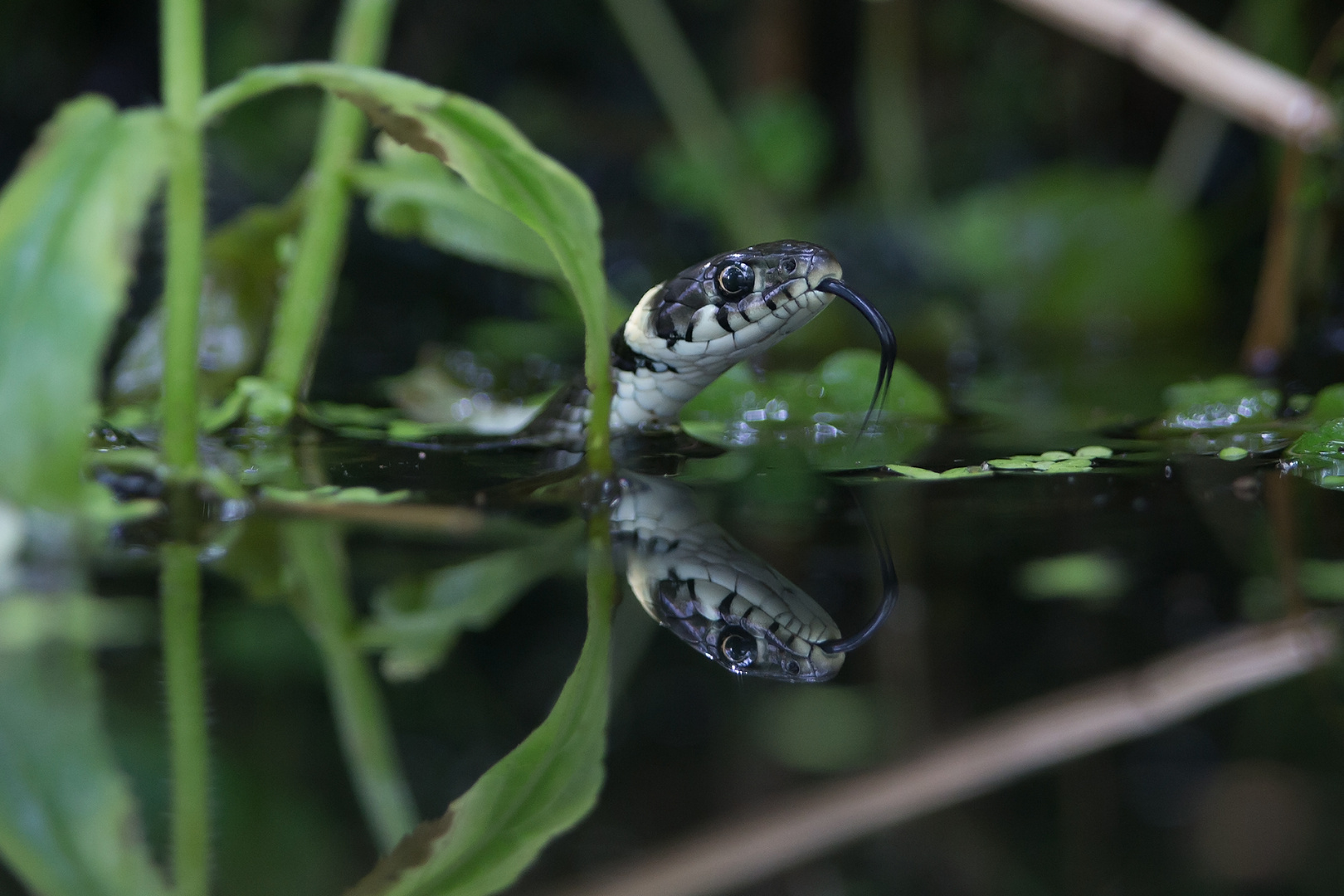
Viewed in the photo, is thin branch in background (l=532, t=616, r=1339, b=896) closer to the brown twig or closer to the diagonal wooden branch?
the brown twig

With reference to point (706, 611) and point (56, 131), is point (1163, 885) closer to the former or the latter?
A: point (706, 611)

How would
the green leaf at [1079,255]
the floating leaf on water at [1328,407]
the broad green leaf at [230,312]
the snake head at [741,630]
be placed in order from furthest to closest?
the green leaf at [1079,255]
the broad green leaf at [230,312]
the floating leaf on water at [1328,407]
the snake head at [741,630]

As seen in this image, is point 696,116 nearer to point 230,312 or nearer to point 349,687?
point 230,312

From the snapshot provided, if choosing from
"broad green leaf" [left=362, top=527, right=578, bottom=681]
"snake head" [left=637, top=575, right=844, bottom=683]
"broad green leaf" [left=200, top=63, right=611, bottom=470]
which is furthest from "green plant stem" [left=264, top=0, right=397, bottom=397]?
"snake head" [left=637, top=575, right=844, bottom=683]

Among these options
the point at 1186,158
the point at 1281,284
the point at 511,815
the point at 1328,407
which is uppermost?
the point at 511,815

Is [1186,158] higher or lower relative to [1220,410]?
lower

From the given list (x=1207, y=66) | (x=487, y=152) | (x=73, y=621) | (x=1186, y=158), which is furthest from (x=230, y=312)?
(x=1186, y=158)

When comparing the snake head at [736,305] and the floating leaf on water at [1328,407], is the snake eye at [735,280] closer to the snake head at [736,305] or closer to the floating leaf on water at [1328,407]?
the snake head at [736,305]

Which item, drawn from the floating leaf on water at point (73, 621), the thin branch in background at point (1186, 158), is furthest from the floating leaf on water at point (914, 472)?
the thin branch in background at point (1186, 158)
